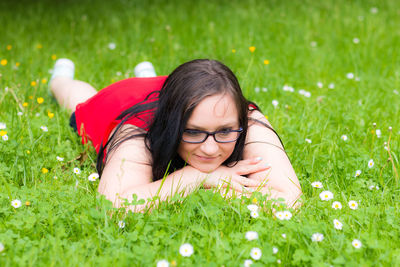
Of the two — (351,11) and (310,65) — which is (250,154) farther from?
(351,11)

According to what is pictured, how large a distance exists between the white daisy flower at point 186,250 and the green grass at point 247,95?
0.03 metres

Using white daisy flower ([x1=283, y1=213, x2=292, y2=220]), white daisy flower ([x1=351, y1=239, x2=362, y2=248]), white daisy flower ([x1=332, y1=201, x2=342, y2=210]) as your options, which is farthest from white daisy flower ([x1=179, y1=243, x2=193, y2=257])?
white daisy flower ([x1=332, y1=201, x2=342, y2=210])

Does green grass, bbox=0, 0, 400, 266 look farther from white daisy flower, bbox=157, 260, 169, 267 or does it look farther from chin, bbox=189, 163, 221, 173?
chin, bbox=189, 163, 221, 173

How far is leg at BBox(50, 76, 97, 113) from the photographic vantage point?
13.7 feet

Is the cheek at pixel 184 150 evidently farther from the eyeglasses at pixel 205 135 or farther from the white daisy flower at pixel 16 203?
the white daisy flower at pixel 16 203

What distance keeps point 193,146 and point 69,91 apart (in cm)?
197

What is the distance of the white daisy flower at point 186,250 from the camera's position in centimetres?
216

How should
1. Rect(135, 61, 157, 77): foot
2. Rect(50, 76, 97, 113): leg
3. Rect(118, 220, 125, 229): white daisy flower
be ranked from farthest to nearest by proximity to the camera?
1. Rect(135, 61, 157, 77): foot
2. Rect(50, 76, 97, 113): leg
3. Rect(118, 220, 125, 229): white daisy flower

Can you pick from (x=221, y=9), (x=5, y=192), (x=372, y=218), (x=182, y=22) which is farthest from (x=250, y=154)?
(x=221, y=9)

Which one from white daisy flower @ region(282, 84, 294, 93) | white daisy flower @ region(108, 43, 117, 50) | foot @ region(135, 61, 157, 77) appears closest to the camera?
white daisy flower @ region(282, 84, 294, 93)

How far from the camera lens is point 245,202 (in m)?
2.60

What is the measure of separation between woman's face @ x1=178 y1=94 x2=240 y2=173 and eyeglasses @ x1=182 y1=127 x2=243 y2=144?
0.02m

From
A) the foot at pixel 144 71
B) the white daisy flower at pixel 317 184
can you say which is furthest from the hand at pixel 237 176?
the foot at pixel 144 71

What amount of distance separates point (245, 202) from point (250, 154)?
57cm
